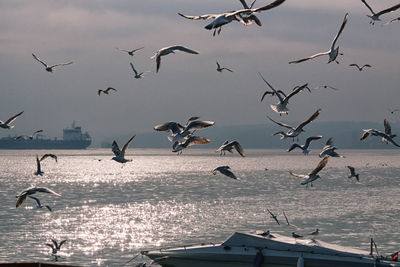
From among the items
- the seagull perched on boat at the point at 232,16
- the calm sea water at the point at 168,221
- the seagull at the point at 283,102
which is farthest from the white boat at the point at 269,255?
the calm sea water at the point at 168,221

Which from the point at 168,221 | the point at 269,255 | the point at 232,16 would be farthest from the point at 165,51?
the point at 168,221

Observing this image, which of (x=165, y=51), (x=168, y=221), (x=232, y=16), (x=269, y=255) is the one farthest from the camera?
(x=168, y=221)

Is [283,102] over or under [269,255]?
over

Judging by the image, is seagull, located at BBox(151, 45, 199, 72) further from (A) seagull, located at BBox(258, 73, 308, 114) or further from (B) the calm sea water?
(B) the calm sea water

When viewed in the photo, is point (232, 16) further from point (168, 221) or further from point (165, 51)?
point (168, 221)

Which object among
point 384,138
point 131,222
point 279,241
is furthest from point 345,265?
point 131,222

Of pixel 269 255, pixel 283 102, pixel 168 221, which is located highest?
pixel 283 102

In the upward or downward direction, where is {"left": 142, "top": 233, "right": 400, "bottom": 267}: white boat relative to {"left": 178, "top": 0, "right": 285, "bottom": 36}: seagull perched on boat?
downward

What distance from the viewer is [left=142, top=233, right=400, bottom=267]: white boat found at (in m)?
24.2

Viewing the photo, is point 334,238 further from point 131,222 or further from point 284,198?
point 284,198

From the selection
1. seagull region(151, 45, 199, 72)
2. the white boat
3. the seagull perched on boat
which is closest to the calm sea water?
the white boat

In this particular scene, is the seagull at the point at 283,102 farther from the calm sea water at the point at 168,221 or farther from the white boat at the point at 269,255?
the calm sea water at the point at 168,221

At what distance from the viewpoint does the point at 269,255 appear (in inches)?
968

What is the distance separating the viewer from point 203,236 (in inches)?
2343
